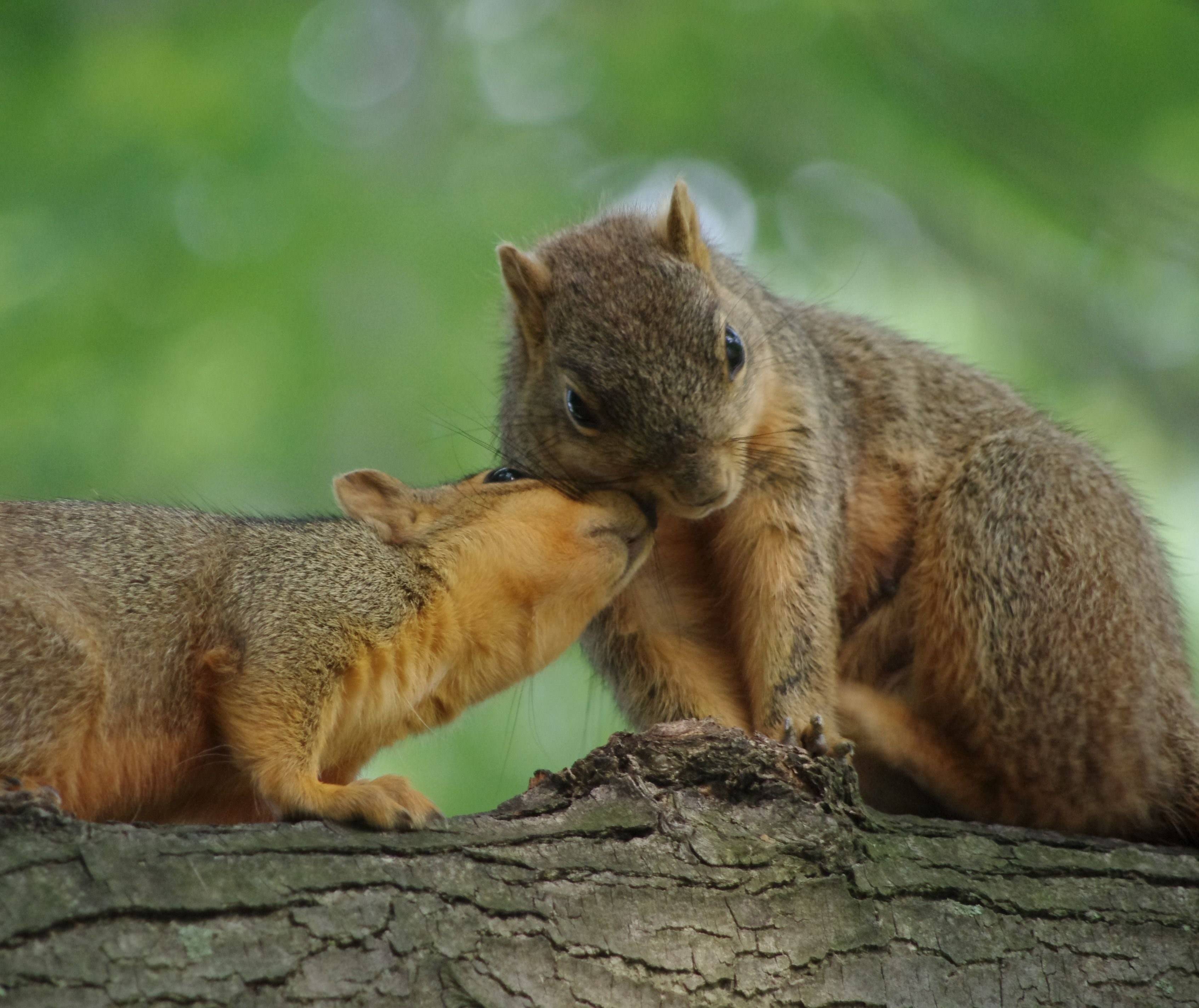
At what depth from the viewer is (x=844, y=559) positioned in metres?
4.95

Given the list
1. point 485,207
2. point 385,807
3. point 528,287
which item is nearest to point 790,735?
point 385,807

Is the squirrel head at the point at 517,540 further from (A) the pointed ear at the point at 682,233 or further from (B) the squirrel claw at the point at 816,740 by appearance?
(A) the pointed ear at the point at 682,233

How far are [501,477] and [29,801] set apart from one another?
1.95 m

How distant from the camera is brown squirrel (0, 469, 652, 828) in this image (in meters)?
3.23

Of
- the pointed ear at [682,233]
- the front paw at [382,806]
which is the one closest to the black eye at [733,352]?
the pointed ear at [682,233]

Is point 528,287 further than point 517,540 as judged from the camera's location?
Yes

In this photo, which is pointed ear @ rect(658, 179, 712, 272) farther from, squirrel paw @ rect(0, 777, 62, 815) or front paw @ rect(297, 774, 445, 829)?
squirrel paw @ rect(0, 777, 62, 815)

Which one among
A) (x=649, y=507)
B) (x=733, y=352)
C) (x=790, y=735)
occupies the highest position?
(x=733, y=352)

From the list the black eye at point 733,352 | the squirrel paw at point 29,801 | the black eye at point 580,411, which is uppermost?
the black eye at point 733,352

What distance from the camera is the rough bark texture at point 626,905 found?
2594mm

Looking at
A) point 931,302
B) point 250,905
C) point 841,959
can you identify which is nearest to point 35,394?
point 250,905

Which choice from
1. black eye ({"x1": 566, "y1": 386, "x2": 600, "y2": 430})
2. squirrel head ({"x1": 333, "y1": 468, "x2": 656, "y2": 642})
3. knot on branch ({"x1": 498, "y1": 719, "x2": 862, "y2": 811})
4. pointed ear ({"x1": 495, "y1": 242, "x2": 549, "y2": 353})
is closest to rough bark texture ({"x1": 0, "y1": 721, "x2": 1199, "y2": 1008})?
knot on branch ({"x1": 498, "y1": 719, "x2": 862, "y2": 811})

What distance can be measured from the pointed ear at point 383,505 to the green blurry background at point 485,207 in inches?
30.5

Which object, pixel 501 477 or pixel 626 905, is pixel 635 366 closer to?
pixel 501 477
